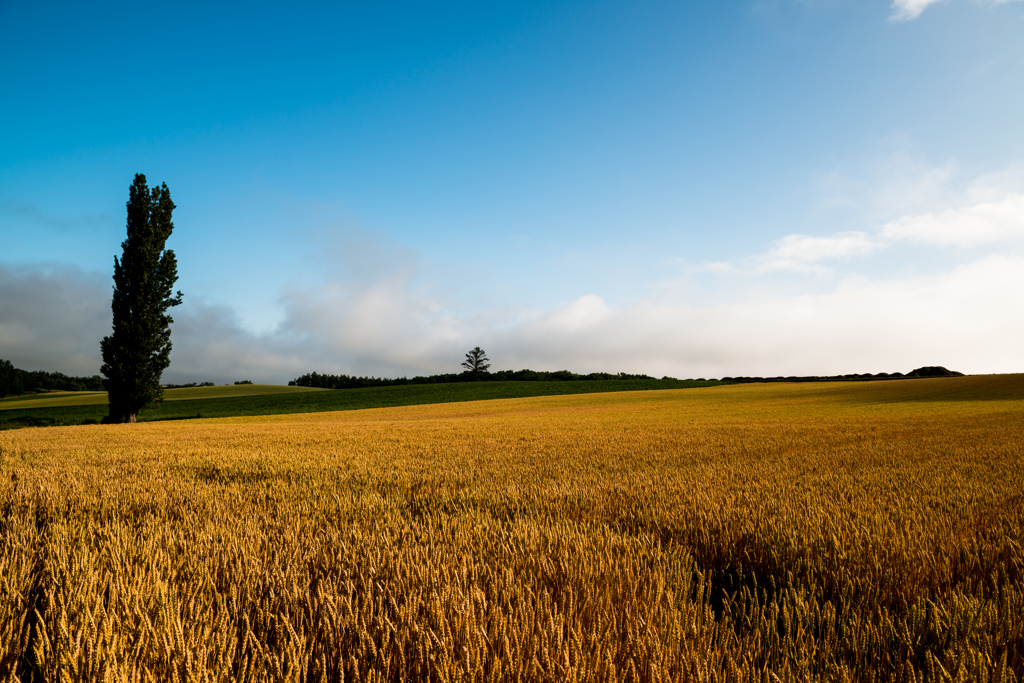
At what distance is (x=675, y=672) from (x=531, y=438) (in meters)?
10.3

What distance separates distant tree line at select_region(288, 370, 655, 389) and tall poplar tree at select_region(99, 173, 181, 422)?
1807 inches

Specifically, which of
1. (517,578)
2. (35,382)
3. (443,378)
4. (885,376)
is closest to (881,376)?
(885,376)

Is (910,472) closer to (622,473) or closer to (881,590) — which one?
(622,473)

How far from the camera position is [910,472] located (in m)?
5.80

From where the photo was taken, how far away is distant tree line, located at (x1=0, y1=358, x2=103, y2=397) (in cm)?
9183

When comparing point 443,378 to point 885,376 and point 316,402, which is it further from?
point 885,376

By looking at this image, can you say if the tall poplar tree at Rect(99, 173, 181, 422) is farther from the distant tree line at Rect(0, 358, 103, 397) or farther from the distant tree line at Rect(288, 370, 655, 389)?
the distant tree line at Rect(0, 358, 103, 397)

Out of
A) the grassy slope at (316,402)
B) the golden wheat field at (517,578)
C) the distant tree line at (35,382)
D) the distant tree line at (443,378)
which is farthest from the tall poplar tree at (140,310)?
the distant tree line at (35,382)

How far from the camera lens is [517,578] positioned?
7.52 ft

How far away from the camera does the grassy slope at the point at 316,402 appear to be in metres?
42.9

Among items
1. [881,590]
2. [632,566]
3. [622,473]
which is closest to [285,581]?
[632,566]

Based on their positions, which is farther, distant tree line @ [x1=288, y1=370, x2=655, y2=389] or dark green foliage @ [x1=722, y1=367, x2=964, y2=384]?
distant tree line @ [x1=288, y1=370, x2=655, y2=389]

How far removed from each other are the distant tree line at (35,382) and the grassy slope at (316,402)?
4353 cm

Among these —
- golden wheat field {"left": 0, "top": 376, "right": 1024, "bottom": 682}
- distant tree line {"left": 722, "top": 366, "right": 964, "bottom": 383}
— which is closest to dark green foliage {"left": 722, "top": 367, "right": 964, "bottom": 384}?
distant tree line {"left": 722, "top": 366, "right": 964, "bottom": 383}
